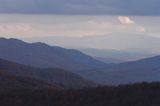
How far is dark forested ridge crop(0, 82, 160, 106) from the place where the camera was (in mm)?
30500

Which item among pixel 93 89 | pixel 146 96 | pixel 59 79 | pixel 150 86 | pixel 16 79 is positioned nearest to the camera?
pixel 146 96

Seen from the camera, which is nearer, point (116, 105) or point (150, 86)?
point (116, 105)

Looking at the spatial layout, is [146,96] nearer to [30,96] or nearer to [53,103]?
[53,103]

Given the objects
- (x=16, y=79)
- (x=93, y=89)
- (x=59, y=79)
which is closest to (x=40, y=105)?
(x=93, y=89)

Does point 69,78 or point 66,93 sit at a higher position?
point 66,93

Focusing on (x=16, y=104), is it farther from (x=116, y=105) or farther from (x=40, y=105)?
(x=116, y=105)

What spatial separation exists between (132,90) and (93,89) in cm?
330

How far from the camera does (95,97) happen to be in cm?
3341

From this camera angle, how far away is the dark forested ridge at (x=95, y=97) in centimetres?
3050

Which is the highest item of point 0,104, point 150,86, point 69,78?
point 150,86

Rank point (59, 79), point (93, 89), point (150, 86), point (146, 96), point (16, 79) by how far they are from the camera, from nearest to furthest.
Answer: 1. point (146, 96)
2. point (150, 86)
3. point (93, 89)
4. point (16, 79)
5. point (59, 79)

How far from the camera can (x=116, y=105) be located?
30672mm

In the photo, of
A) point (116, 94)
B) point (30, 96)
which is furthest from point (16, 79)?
point (116, 94)

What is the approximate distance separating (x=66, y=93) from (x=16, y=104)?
2884mm
